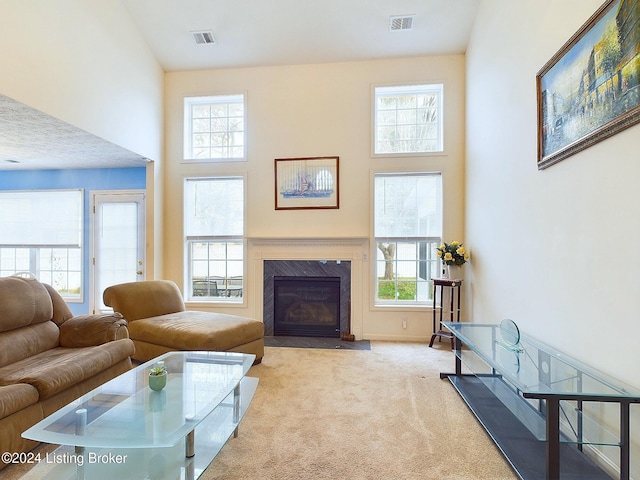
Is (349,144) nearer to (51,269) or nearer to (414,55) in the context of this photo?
(414,55)

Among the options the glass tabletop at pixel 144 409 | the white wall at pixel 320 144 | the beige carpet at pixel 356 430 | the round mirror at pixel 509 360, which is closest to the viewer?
the glass tabletop at pixel 144 409

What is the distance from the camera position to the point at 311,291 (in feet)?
14.3

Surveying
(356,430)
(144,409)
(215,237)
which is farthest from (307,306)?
(144,409)

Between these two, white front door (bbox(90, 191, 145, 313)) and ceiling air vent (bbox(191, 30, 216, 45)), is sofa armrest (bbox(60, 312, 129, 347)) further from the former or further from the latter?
ceiling air vent (bbox(191, 30, 216, 45))

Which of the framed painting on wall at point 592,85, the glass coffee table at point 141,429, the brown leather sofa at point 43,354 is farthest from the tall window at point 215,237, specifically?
the framed painting on wall at point 592,85

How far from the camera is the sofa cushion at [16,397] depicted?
1640 millimetres

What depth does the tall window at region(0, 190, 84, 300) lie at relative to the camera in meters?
4.80

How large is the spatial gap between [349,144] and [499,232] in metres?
2.17

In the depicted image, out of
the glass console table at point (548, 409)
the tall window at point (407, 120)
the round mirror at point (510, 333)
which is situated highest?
the tall window at point (407, 120)

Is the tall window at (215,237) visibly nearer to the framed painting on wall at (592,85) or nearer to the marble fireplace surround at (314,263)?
the marble fireplace surround at (314,263)

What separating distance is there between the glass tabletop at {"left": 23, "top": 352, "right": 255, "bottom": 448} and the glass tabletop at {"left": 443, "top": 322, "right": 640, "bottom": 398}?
1567mm

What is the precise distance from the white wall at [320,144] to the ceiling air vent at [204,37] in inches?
17.9

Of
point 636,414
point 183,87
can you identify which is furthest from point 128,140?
point 636,414

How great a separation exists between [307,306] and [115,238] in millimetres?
3009
